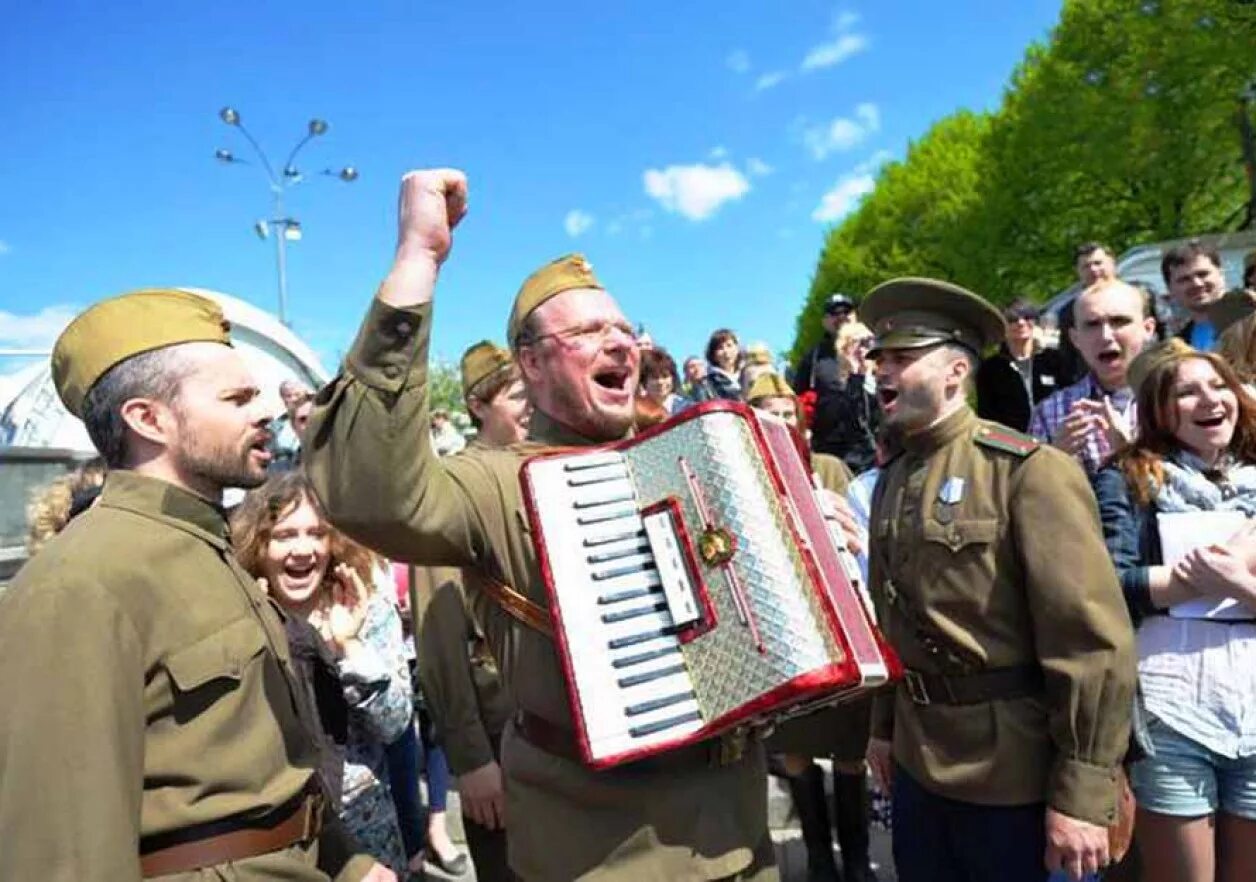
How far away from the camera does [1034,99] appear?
22.8 meters

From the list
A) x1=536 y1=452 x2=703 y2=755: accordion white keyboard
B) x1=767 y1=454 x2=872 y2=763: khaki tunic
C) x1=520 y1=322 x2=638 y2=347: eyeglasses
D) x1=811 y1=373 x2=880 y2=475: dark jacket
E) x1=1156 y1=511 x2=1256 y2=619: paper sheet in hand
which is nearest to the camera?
x1=536 y1=452 x2=703 y2=755: accordion white keyboard

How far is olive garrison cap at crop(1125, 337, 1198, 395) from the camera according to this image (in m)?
3.20

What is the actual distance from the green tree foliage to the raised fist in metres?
21.6

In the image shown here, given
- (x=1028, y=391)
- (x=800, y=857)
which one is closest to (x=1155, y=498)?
(x=800, y=857)

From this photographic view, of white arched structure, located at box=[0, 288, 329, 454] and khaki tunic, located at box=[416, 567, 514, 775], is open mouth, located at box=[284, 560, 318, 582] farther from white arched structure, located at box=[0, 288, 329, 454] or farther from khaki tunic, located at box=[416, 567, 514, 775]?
white arched structure, located at box=[0, 288, 329, 454]

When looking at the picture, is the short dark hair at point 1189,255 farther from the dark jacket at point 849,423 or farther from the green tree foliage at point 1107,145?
the green tree foliage at point 1107,145

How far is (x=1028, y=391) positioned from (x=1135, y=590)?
3.44m

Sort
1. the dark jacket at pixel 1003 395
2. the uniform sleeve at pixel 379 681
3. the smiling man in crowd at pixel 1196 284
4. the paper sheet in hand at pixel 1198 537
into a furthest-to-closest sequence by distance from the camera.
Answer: the dark jacket at pixel 1003 395 < the smiling man in crowd at pixel 1196 284 < the uniform sleeve at pixel 379 681 < the paper sheet in hand at pixel 1198 537

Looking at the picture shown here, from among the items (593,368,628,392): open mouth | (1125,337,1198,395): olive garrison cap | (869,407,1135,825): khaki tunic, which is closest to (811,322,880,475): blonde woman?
(1125,337,1198,395): olive garrison cap

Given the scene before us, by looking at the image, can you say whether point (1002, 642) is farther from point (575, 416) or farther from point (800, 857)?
point (800, 857)

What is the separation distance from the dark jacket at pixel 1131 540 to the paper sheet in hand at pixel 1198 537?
3 cm

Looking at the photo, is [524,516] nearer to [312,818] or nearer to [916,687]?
[312,818]

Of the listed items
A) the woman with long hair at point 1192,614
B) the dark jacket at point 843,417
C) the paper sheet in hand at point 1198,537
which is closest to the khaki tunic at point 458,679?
the woman with long hair at point 1192,614

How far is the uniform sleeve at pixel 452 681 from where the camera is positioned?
3105 mm
